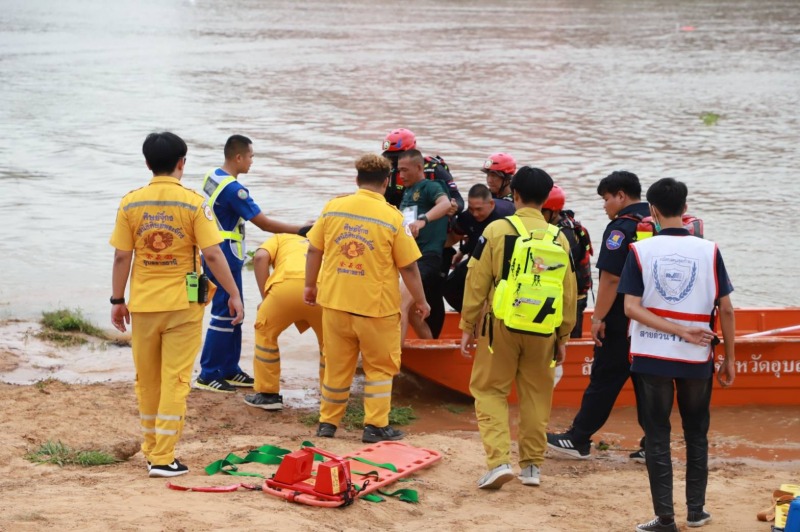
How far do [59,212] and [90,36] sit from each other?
32.1 m

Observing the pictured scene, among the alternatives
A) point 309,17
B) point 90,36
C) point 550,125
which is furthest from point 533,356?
point 309,17

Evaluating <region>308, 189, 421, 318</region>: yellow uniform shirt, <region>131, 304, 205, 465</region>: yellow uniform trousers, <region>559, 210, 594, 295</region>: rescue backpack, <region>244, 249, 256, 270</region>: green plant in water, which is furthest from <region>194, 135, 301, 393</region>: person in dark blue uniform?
<region>244, 249, 256, 270</region>: green plant in water

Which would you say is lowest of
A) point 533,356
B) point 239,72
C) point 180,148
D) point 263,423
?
point 263,423

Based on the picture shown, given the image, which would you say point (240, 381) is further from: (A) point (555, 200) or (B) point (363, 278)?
(A) point (555, 200)

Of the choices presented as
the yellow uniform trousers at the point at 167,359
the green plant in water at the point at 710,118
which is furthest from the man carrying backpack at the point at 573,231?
the green plant in water at the point at 710,118

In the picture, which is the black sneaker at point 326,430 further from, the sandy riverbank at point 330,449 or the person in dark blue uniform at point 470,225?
the person in dark blue uniform at point 470,225

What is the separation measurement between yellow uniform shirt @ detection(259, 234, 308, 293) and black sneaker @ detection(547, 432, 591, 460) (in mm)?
2145

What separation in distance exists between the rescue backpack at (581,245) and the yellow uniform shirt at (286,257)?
1.89 m

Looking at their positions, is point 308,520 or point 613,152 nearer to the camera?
point 308,520

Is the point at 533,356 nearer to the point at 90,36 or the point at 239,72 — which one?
the point at 239,72

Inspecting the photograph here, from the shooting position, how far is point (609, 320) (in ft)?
24.0

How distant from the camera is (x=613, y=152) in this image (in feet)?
74.5

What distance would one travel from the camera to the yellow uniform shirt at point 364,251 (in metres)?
7.13

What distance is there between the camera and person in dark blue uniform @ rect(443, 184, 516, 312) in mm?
8484
